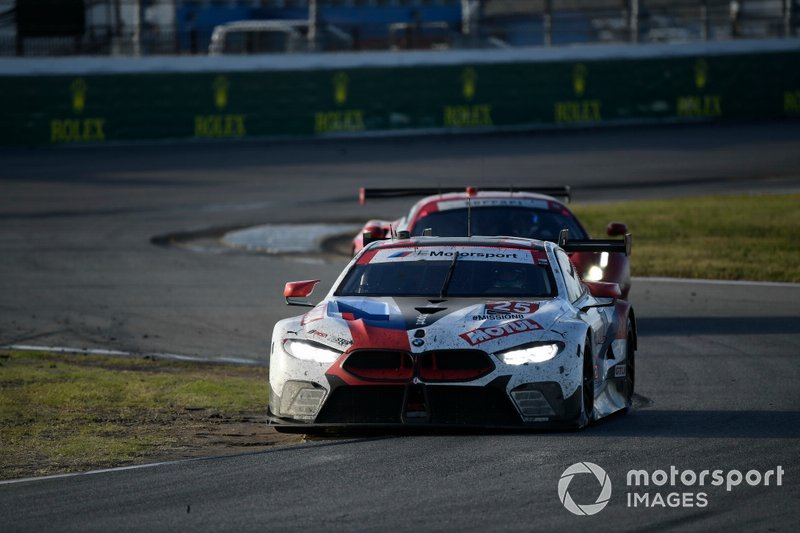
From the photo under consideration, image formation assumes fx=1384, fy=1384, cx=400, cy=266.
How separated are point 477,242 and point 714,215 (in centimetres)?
1504

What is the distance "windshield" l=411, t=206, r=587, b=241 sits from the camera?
13844 millimetres

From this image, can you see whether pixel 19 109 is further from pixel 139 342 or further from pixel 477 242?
pixel 477 242

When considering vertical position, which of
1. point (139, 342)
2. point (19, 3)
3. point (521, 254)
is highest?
point (19, 3)

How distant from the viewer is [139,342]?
13.8 meters

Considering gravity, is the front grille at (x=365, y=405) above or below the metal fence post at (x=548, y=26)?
below

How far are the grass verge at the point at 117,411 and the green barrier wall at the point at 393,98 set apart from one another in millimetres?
24350

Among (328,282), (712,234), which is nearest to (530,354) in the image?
(328,282)

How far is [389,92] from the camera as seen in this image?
38.9m

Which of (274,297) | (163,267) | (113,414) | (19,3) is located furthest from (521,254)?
(19,3)

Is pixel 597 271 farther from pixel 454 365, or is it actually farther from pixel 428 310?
pixel 454 365

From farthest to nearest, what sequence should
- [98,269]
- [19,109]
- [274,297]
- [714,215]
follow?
[19,109]
[714,215]
[98,269]
[274,297]

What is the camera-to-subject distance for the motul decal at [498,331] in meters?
8.29

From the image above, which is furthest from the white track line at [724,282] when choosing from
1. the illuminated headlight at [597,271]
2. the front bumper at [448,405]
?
the front bumper at [448,405]

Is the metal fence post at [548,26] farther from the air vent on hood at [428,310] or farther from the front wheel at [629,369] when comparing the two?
the air vent on hood at [428,310]
